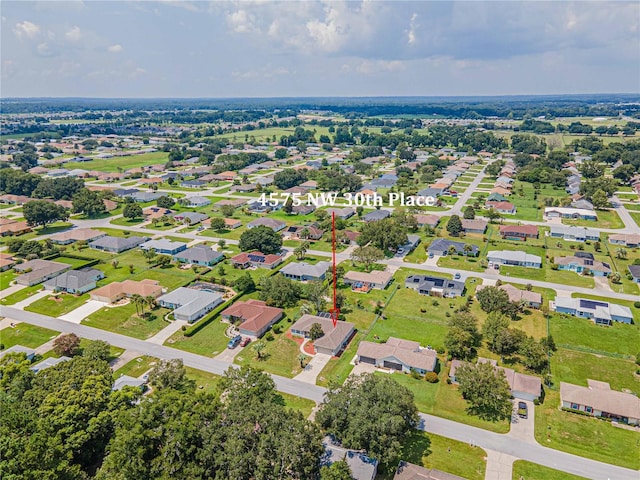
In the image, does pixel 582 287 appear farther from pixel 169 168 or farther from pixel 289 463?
pixel 169 168

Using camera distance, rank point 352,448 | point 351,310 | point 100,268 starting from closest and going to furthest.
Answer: point 352,448 < point 351,310 < point 100,268

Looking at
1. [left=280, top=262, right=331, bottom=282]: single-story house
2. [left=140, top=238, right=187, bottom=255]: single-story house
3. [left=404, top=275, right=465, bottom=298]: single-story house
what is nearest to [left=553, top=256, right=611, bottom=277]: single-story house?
[left=404, top=275, right=465, bottom=298]: single-story house

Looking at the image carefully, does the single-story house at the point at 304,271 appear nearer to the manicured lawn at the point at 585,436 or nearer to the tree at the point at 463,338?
the tree at the point at 463,338

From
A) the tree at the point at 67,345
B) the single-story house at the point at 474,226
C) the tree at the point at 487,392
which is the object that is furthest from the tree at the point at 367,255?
the tree at the point at 67,345

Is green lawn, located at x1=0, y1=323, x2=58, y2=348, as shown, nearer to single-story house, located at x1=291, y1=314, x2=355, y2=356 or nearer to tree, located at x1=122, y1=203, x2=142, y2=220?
single-story house, located at x1=291, y1=314, x2=355, y2=356

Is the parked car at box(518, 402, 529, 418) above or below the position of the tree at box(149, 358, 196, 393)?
below

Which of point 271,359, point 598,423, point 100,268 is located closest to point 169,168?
point 100,268

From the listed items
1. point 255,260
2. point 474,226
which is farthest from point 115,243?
point 474,226
